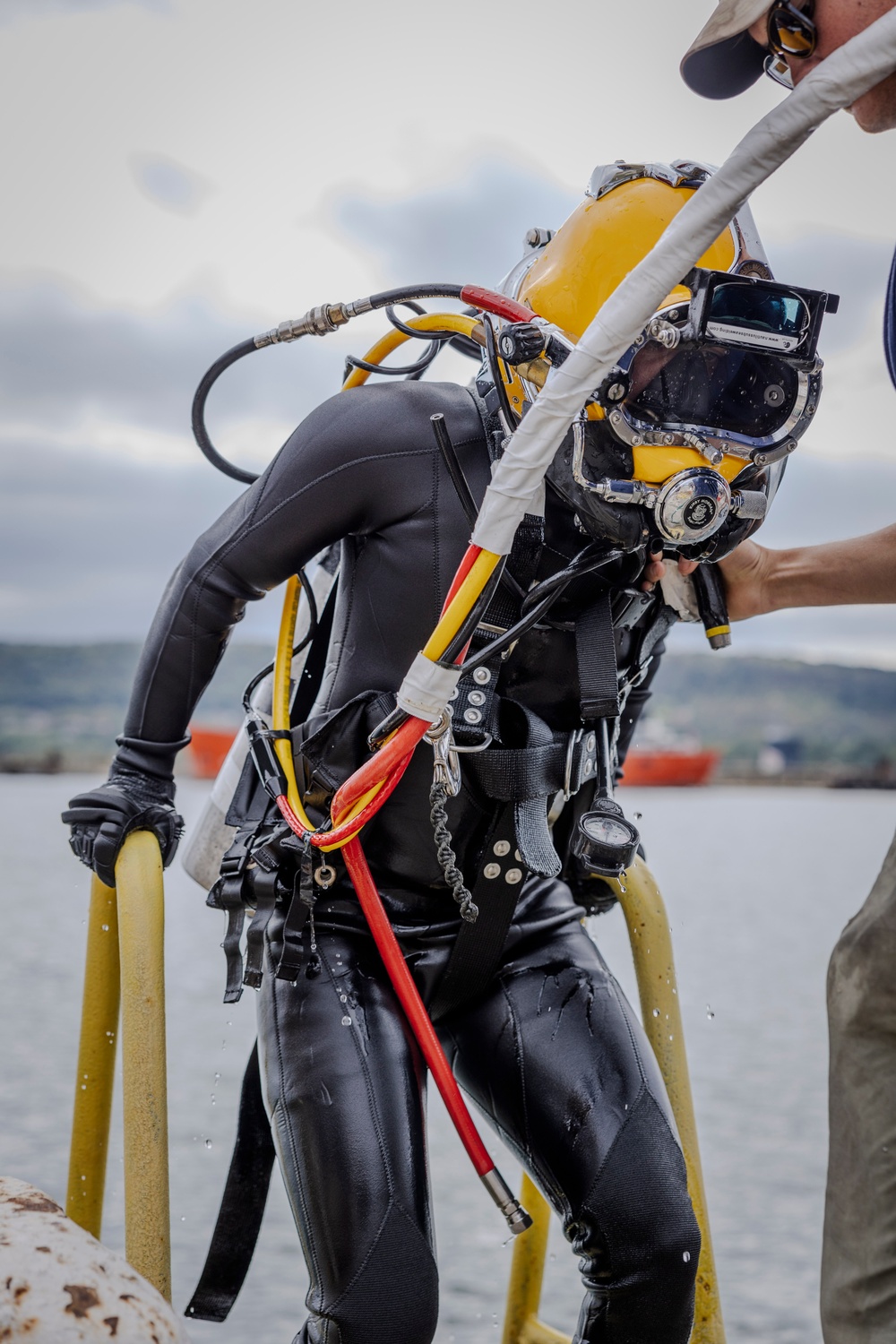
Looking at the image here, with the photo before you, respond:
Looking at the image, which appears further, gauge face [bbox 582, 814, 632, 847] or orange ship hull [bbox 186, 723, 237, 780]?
orange ship hull [bbox 186, 723, 237, 780]

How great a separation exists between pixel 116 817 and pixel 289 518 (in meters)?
0.54

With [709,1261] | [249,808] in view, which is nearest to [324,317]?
[249,808]

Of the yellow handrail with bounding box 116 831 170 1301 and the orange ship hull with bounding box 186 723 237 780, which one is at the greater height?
the orange ship hull with bounding box 186 723 237 780

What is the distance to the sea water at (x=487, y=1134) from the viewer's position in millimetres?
3156

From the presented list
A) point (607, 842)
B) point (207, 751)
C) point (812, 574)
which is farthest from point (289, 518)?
point (207, 751)

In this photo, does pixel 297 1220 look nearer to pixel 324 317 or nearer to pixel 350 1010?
pixel 350 1010

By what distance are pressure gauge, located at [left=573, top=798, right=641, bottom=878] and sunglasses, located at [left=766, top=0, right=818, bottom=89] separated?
1002mm

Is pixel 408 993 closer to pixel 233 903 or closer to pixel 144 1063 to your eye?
pixel 233 903

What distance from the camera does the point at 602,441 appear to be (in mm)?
1676

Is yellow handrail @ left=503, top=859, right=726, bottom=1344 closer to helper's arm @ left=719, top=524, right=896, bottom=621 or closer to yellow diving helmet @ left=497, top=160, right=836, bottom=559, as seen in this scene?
helper's arm @ left=719, top=524, right=896, bottom=621

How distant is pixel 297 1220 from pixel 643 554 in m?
0.99

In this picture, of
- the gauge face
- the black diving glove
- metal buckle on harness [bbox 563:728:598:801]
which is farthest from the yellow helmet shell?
the black diving glove

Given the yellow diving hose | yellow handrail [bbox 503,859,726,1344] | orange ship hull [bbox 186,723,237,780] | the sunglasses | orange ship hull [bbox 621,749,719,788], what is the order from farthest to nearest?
1. orange ship hull [bbox 621,749,719,788]
2. orange ship hull [bbox 186,723,237,780]
3. yellow handrail [bbox 503,859,726,1344]
4. the yellow diving hose
5. the sunglasses

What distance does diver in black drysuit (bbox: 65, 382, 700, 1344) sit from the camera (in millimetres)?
1634
